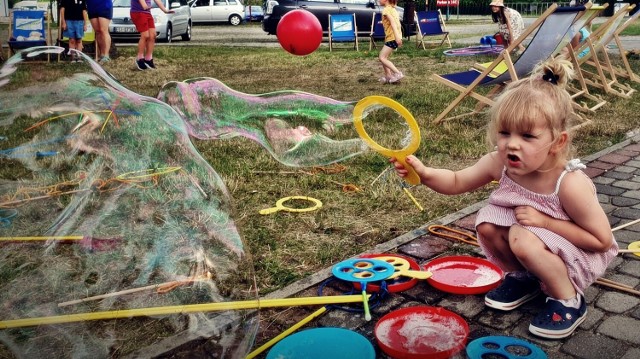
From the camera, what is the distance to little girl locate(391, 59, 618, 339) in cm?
246

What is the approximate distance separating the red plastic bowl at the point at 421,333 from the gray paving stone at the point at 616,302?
680 millimetres

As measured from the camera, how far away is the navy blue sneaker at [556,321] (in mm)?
2508

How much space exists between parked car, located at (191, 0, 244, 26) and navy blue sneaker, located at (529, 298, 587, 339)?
26608 mm

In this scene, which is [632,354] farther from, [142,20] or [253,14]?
[253,14]

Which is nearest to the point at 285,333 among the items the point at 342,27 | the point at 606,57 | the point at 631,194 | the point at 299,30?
the point at 631,194

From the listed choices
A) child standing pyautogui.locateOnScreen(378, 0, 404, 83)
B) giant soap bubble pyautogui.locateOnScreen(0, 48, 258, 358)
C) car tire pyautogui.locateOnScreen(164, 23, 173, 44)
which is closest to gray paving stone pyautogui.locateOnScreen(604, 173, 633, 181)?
giant soap bubble pyautogui.locateOnScreen(0, 48, 258, 358)

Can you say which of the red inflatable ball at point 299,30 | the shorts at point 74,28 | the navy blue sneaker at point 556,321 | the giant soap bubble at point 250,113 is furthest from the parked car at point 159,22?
the navy blue sneaker at point 556,321

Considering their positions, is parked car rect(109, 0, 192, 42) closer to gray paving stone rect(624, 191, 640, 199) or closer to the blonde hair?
gray paving stone rect(624, 191, 640, 199)

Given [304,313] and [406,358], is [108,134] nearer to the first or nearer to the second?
[304,313]

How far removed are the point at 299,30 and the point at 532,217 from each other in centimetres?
619

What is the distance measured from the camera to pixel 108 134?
2.79 metres

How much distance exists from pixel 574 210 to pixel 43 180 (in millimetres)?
2487

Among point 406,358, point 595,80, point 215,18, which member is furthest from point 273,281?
point 215,18

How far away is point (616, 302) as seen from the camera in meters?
2.78
